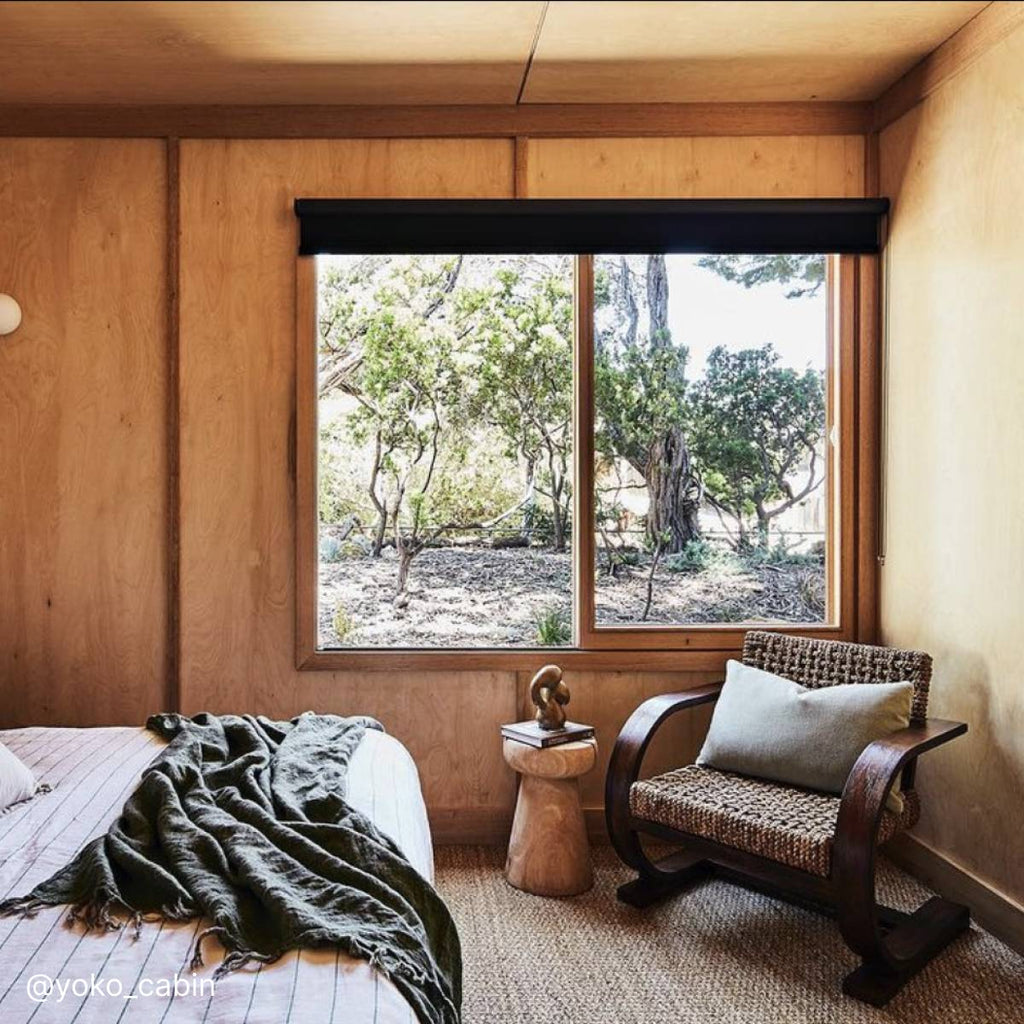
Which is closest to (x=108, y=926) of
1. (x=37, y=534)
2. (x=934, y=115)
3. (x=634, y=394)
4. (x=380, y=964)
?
(x=380, y=964)

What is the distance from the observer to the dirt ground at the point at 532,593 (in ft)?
11.2

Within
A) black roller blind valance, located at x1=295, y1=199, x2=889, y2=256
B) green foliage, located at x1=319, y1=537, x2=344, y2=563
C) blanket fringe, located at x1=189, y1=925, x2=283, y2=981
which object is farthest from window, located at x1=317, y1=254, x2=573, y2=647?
blanket fringe, located at x1=189, y1=925, x2=283, y2=981

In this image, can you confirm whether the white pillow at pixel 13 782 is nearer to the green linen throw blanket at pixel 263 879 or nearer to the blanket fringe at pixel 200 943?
the green linen throw blanket at pixel 263 879

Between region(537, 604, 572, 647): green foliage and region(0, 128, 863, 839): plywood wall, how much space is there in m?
0.33

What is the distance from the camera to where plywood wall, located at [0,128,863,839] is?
3.29 metres

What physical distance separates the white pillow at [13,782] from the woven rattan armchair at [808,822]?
1.61 m

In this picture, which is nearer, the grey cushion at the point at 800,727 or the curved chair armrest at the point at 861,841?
the curved chair armrest at the point at 861,841

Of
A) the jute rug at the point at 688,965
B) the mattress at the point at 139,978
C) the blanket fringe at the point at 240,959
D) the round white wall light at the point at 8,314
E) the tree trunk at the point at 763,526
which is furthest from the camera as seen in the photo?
the tree trunk at the point at 763,526

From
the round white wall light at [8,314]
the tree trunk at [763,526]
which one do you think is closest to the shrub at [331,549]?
the round white wall light at [8,314]

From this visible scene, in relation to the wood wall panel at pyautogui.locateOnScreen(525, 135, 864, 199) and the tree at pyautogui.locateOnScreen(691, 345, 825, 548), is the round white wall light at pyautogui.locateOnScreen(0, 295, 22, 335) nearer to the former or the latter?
the wood wall panel at pyautogui.locateOnScreen(525, 135, 864, 199)

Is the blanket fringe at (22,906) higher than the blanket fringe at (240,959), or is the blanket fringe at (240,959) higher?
the blanket fringe at (22,906)

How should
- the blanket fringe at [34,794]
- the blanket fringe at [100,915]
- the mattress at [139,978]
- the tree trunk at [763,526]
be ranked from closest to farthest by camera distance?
1. the mattress at [139,978]
2. the blanket fringe at [100,915]
3. the blanket fringe at [34,794]
4. the tree trunk at [763,526]

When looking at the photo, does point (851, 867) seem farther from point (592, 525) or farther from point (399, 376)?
point (399, 376)

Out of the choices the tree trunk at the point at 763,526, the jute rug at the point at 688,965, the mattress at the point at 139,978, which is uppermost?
the tree trunk at the point at 763,526
